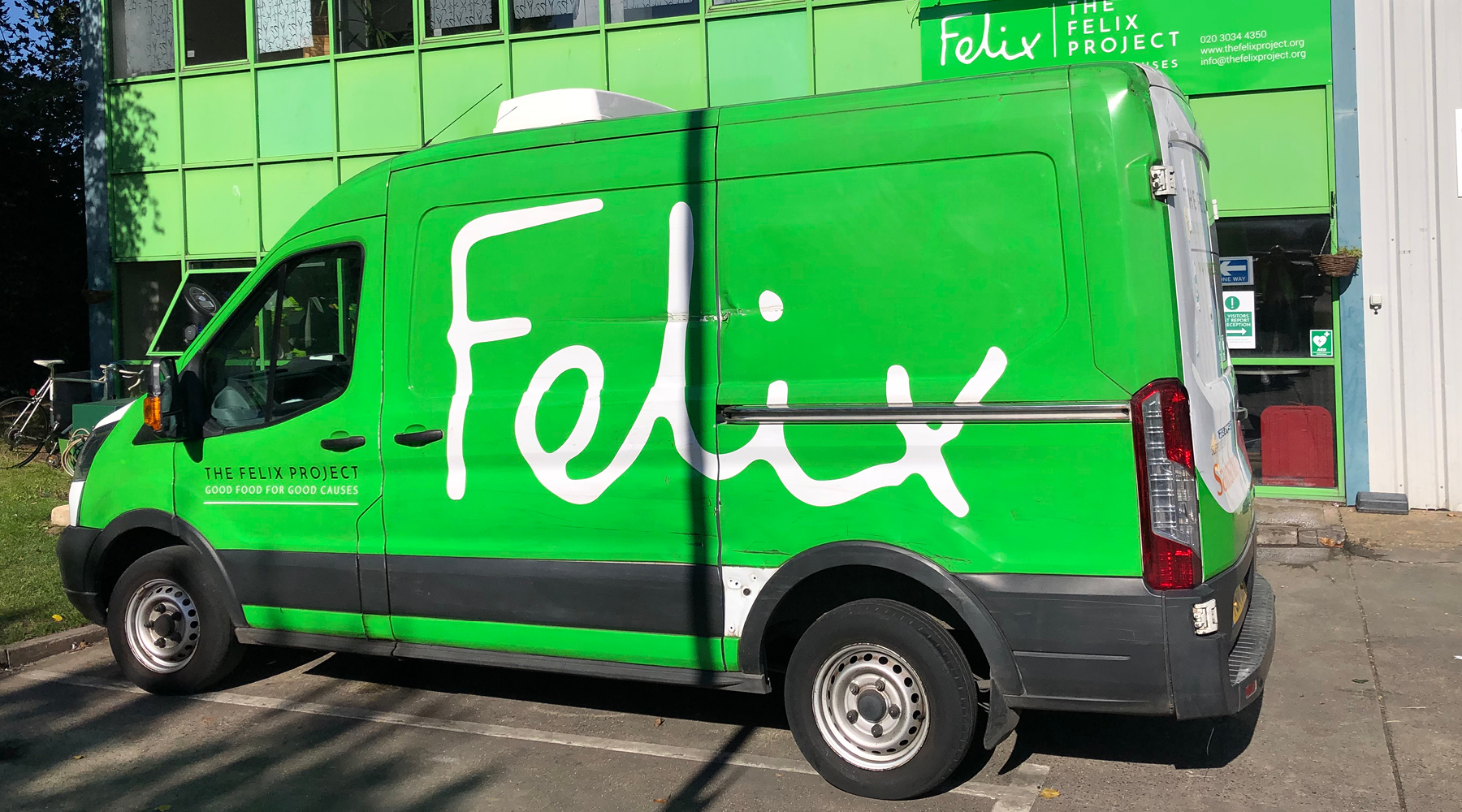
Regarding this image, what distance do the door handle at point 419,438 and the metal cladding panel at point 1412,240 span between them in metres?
7.68

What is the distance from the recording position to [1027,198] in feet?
13.6

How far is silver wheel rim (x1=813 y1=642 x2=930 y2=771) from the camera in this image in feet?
14.5

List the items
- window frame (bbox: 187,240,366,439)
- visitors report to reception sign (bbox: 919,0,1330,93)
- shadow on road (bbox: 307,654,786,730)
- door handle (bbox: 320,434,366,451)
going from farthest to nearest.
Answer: visitors report to reception sign (bbox: 919,0,1330,93) → shadow on road (bbox: 307,654,786,730) → window frame (bbox: 187,240,366,439) → door handle (bbox: 320,434,366,451)

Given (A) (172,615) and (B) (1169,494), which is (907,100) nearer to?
(B) (1169,494)

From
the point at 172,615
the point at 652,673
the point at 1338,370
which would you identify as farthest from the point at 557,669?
the point at 1338,370

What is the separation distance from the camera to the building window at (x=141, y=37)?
13.4 metres

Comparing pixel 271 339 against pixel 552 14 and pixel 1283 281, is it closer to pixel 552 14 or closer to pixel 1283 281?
pixel 552 14

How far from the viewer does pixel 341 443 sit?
536 cm

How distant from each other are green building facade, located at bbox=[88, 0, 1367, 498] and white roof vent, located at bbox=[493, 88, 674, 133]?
431 centimetres

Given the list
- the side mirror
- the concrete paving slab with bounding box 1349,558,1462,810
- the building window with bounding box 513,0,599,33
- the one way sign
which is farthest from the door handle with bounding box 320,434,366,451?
the one way sign

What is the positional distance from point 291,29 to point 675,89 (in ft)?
14.5

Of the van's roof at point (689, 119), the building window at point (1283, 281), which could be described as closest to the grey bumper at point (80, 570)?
the van's roof at point (689, 119)

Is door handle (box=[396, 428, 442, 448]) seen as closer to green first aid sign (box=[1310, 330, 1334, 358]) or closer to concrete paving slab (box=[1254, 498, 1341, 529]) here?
concrete paving slab (box=[1254, 498, 1341, 529])

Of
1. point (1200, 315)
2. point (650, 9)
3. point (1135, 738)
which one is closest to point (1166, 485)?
point (1200, 315)
